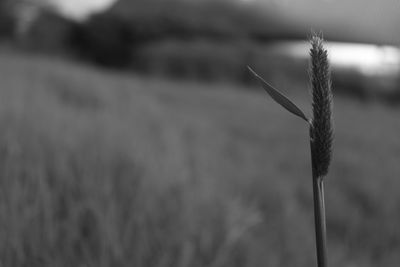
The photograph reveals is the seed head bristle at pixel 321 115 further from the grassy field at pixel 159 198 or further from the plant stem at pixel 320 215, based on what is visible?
the grassy field at pixel 159 198

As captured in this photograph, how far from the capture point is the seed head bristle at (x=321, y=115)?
28 cm

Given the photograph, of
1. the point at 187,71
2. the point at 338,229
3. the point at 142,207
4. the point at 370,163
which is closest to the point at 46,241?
the point at 142,207

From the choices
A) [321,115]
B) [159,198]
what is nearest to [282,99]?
[321,115]

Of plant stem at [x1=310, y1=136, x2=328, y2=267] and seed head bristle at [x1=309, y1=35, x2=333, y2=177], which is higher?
seed head bristle at [x1=309, y1=35, x2=333, y2=177]

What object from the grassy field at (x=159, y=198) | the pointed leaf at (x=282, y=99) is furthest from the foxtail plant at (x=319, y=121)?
the grassy field at (x=159, y=198)

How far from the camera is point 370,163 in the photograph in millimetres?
3121

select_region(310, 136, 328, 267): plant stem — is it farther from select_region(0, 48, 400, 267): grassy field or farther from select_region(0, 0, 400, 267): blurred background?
select_region(0, 48, 400, 267): grassy field

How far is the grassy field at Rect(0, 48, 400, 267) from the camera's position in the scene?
3.26 ft

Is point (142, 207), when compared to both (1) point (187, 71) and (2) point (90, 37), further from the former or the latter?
(2) point (90, 37)

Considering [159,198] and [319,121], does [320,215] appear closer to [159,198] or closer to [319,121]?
[319,121]

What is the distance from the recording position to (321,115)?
281 mm

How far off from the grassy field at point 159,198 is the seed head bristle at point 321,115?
71 centimetres

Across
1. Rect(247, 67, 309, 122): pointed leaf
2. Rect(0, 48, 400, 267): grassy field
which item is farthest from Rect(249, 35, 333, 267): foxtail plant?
Rect(0, 48, 400, 267): grassy field

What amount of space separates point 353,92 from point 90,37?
5.33 m
